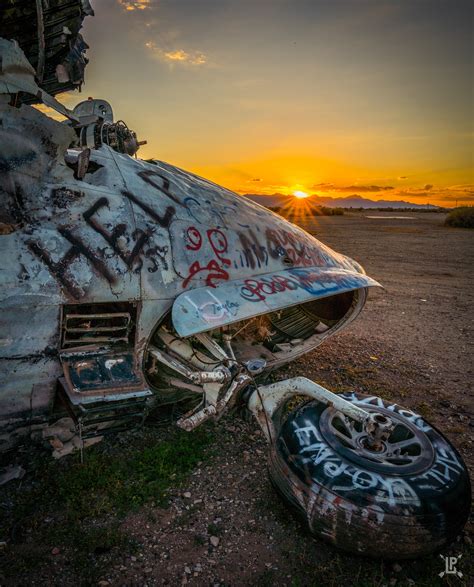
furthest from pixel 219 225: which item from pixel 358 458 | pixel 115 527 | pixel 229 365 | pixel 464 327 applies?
pixel 464 327

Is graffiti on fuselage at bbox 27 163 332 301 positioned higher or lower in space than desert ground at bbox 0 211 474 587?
higher

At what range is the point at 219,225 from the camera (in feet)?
12.4

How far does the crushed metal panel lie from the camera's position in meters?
3.02

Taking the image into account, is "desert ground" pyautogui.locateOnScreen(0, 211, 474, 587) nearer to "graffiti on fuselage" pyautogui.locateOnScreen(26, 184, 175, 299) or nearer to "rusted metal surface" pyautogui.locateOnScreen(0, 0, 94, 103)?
"graffiti on fuselage" pyautogui.locateOnScreen(26, 184, 175, 299)

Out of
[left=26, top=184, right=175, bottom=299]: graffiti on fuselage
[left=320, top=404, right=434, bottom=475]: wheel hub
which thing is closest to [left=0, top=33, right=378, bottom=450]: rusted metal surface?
[left=26, top=184, right=175, bottom=299]: graffiti on fuselage

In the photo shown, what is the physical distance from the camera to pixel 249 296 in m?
3.46

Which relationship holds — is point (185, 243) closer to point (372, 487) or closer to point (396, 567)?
point (372, 487)

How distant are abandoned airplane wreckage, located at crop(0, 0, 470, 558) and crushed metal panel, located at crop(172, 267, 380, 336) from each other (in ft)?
0.05

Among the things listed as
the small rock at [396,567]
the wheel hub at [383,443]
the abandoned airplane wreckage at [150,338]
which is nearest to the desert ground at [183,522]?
the small rock at [396,567]

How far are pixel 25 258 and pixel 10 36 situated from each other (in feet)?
15.9

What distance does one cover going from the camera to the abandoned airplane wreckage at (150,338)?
2412 millimetres

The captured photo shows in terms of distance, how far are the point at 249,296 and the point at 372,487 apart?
182 centimetres

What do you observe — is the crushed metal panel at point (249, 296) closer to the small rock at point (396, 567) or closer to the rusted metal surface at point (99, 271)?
the rusted metal surface at point (99, 271)

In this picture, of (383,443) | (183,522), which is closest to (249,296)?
(383,443)
